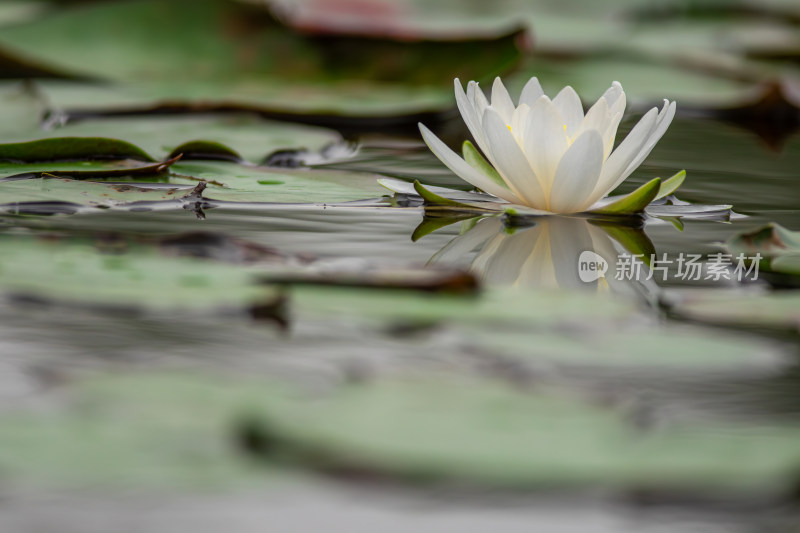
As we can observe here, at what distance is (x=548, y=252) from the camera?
112 centimetres

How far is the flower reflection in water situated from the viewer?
0.99 meters

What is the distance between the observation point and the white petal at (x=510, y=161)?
47.2 inches

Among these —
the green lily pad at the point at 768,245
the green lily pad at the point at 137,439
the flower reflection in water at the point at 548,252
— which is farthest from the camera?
the green lily pad at the point at 768,245

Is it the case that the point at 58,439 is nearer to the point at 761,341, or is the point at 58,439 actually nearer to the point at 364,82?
the point at 761,341

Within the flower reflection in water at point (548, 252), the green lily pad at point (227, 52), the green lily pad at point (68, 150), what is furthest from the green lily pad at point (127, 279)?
the green lily pad at point (227, 52)

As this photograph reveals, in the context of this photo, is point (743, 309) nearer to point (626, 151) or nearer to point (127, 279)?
point (626, 151)

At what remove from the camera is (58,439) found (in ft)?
1.87

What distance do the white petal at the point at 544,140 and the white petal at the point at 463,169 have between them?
0.09 metres

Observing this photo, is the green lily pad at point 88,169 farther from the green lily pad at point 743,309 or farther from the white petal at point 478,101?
the green lily pad at point 743,309

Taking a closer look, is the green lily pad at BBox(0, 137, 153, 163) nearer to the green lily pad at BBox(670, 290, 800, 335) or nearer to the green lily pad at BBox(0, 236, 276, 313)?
the green lily pad at BBox(0, 236, 276, 313)

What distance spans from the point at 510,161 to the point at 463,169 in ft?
0.38

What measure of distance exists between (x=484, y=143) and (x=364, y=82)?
4.30 feet

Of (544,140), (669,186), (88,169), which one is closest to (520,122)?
(544,140)

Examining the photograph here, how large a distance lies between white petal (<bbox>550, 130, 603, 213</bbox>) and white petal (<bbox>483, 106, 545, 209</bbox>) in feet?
0.10
